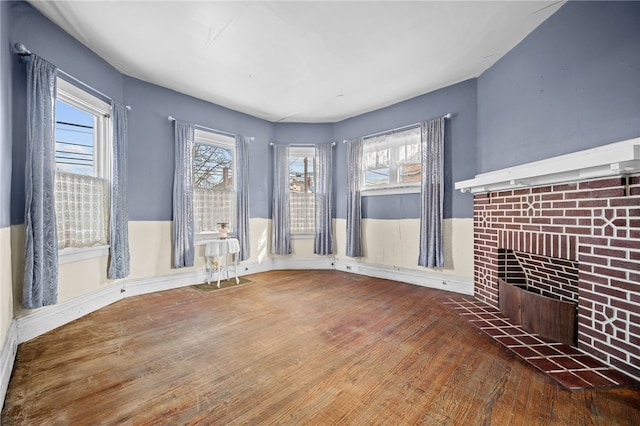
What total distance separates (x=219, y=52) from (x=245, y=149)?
5.98 ft

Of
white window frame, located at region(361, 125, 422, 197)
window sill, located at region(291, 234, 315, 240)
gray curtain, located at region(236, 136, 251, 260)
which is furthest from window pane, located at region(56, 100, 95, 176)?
white window frame, located at region(361, 125, 422, 197)

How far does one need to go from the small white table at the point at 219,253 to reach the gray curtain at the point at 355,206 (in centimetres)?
190

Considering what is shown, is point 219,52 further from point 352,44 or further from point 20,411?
point 20,411

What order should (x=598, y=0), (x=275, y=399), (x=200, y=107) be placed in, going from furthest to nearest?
(x=200, y=107) < (x=598, y=0) < (x=275, y=399)

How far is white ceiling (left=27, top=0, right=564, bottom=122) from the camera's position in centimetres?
221

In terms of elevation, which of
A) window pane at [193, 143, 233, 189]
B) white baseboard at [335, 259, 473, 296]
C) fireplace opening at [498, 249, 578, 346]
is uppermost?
window pane at [193, 143, 233, 189]

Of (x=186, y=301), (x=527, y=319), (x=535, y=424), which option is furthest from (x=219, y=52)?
(x=527, y=319)

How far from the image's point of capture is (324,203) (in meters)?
4.90

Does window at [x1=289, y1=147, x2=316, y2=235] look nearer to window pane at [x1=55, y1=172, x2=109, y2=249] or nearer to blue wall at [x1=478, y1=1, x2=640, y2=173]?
window pane at [x1=55, y1=172, x2=109, y2=249]

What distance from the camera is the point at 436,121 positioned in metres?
3.65

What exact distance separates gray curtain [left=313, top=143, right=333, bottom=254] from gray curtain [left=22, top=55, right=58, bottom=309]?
3.49 meters

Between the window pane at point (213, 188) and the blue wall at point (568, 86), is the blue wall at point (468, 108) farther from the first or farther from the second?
the window pane at point (213, 188)

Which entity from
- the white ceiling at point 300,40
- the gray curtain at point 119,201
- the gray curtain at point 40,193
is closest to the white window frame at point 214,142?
the white ceiling at point 300,40

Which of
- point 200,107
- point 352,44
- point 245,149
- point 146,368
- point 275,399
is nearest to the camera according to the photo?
point 275,399
